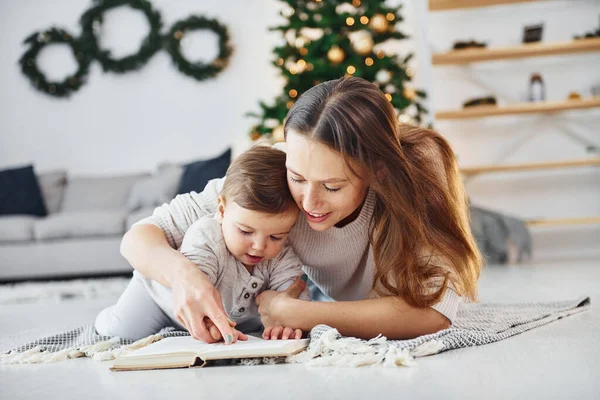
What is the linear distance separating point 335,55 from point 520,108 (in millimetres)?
1240

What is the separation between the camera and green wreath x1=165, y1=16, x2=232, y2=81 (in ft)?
17.8

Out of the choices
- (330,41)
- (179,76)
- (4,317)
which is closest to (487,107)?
(330,41)

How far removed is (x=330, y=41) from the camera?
414 centimetres

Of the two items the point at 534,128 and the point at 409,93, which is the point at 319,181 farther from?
the point at 534,128

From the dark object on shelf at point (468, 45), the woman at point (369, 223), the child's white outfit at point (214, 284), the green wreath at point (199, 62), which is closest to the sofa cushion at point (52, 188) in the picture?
the green wreath at point (199, 62)

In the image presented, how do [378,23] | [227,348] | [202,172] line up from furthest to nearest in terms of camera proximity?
1. [202,172]
2. [378,23]
3. [227,348]

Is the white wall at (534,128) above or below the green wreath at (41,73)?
below

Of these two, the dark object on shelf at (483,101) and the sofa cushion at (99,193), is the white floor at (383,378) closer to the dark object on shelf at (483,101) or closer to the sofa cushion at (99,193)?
the dark object on shelf at (483,101)

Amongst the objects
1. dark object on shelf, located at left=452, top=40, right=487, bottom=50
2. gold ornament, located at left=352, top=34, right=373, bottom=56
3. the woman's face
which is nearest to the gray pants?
the woman's face

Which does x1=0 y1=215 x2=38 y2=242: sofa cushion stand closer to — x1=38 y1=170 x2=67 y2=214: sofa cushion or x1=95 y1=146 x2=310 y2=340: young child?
x1=38 y1=170 x2=67 y2=214: sofa cushion

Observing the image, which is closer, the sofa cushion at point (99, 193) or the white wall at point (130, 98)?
the sofa cushion at point (99, 193)

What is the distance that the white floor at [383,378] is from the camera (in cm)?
106

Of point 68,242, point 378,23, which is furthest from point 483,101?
point 68,242

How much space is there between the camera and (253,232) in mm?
1531
